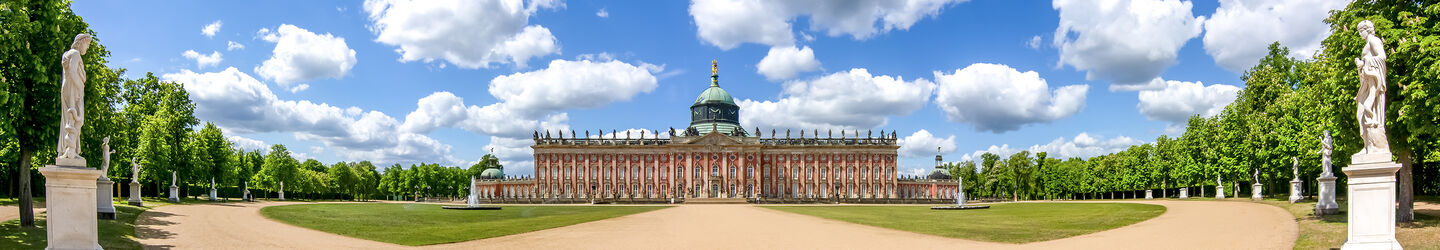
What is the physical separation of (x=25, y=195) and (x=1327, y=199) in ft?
140

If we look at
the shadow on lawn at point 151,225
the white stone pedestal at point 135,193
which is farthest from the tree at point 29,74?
the white stone pedestal at point 135,193

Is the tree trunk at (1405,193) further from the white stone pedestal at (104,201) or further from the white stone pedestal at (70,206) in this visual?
the white stone pedestal at (104,201)

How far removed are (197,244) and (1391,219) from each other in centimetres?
2661

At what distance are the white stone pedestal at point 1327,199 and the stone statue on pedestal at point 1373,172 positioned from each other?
17326 millimetres

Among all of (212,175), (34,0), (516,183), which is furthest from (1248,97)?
(516,183)

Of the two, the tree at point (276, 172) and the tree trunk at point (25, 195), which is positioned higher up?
the tree trunk at point (25, 195)

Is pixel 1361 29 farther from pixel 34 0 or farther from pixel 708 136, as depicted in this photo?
pixel 708 136

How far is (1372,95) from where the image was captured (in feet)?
45.8

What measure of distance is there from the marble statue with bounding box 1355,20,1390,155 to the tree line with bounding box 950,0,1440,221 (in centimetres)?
827

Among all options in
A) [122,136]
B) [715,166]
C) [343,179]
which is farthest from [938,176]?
[122,136]

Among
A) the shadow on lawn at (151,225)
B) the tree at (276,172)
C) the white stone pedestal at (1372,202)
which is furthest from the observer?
the tree at (276,172)

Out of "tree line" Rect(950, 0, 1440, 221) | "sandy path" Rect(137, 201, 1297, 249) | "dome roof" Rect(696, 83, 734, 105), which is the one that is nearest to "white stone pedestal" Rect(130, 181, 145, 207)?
"sandy path" Rect(137, 201, 1297, 249)

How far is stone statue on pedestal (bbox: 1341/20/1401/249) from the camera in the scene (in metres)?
13.5

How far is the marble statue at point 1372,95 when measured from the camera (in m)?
13.8
